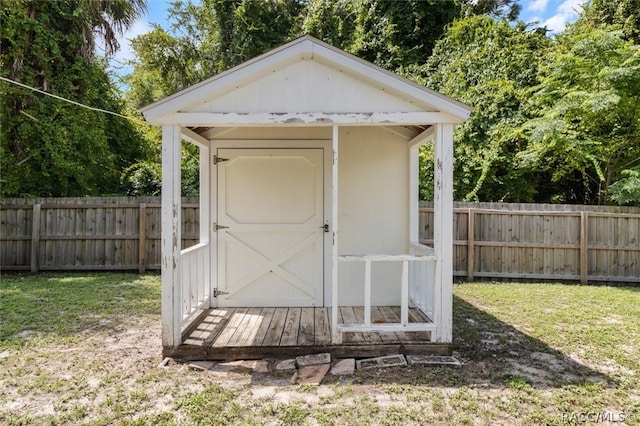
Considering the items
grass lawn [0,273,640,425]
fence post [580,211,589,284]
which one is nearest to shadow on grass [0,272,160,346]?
grass lawn [0,273,640,425]

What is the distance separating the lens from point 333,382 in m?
3.07

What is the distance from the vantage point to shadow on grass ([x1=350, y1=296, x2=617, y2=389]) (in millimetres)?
3094

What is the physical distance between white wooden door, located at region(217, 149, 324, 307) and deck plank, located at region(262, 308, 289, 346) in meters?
0.42

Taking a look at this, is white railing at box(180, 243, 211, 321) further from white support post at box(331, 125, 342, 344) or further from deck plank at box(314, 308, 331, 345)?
white support post at box(331, 125, 342, 344)

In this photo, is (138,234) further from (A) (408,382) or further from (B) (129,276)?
(A) (408,382)

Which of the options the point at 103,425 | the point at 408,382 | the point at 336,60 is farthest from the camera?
the point at 336,60

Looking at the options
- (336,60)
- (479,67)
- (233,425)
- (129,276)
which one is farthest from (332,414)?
(479,67)

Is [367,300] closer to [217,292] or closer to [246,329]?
[246,329]

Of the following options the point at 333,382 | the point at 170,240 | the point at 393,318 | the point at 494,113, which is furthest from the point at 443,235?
the point at 494,113

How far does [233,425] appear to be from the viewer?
2449mm

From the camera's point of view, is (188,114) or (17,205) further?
(17,205)

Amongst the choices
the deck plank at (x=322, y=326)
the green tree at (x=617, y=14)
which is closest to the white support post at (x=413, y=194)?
the deck plank at (x=322, y=326)

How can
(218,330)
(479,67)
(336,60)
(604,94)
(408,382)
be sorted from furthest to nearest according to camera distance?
1. (479,67)
2. (604,94)
3. (218,330)
4. (336,60)
5. (408,382)

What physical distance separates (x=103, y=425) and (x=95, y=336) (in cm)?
198
